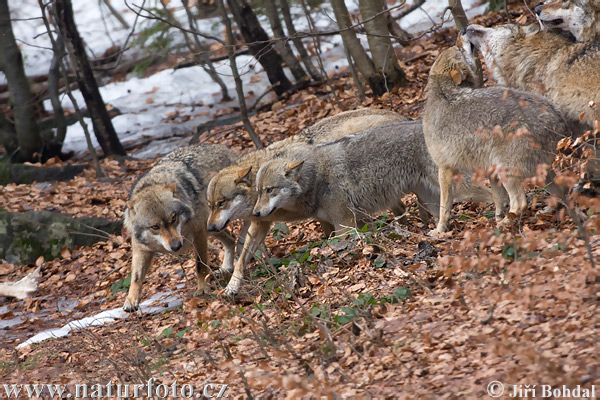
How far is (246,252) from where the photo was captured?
8398 millimetres

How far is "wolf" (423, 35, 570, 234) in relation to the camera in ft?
22.1

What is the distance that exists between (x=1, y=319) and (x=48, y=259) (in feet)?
7.80

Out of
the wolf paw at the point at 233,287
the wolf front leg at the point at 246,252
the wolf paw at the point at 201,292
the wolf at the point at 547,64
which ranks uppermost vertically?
the wolf at the point at 547,64

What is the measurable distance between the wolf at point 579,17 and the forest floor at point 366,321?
7.21 feet

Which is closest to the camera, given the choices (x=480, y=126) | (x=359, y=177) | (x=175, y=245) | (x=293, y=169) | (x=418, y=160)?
(x=480, y=126)

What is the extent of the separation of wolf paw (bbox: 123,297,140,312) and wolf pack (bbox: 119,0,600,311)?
3 centimetres

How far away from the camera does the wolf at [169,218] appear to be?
842 centimetres

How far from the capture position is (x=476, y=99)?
286 inches

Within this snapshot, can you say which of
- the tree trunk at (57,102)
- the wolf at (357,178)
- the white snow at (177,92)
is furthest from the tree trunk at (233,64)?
the tree trunk at (57,102)

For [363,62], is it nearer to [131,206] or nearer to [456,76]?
[456,76]

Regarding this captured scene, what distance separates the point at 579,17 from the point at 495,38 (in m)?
1.00

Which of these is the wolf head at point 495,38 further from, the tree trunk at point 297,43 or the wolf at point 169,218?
the tree trunk at point 297,43

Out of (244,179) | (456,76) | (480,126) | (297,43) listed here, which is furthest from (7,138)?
(480,126)

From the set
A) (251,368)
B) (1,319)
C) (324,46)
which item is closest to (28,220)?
(1,319)
